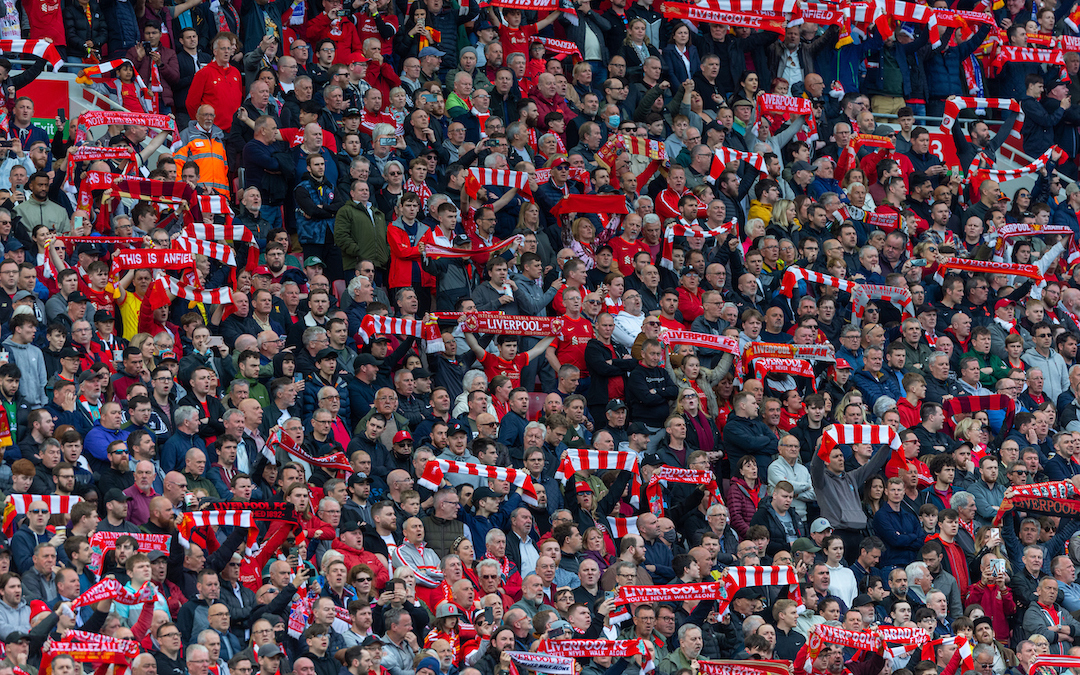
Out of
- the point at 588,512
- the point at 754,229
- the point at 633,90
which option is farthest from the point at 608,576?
the point at 633,90

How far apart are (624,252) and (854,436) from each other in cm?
310

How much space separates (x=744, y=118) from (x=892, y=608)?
739cm

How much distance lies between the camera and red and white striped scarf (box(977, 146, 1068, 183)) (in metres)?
23.2

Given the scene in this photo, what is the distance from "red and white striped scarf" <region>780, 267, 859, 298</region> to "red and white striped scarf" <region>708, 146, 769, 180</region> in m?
1.51

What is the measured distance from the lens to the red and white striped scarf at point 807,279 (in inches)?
780

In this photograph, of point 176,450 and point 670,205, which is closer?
point 176,450

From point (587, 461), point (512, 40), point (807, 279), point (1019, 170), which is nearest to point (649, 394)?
point (587, 461)

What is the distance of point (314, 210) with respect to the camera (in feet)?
60.4

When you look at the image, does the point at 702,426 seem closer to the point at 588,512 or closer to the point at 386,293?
the point at 588,512

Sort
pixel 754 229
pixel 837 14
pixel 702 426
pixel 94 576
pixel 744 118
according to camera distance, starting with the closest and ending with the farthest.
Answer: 1. pixel 94 576
2. pixel 702 426
3. pixel 754 229
4. pixel 744 118
5. pixel 837 14

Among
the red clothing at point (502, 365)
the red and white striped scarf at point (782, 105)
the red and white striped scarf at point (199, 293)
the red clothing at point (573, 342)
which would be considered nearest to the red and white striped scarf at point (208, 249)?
the red and white striped scarf at point (199, 293)

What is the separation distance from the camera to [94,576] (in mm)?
13352

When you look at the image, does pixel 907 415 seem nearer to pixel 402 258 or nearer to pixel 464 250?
pixel 464 250

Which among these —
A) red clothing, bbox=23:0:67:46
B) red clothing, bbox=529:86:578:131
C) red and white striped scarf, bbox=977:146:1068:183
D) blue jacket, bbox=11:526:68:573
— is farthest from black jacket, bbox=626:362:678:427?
red and white striped scarf, bbox=977:146:1068:183
